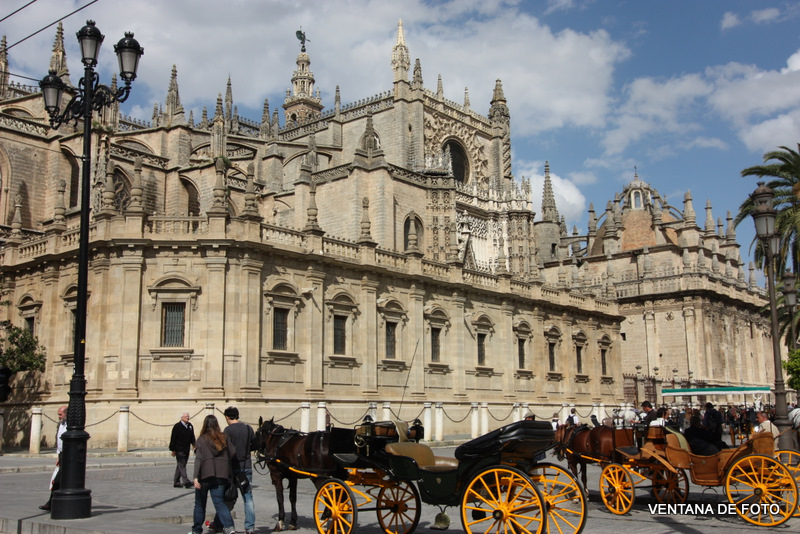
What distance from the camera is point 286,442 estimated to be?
1032 cm

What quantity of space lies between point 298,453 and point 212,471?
1.49 metres

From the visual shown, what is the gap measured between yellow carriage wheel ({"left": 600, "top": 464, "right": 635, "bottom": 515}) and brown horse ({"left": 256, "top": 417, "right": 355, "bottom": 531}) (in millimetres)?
4071

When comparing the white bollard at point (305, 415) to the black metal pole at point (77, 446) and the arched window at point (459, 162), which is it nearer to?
the black metal pole at point (77, 446)

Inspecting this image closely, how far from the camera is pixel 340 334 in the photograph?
27.2 meters

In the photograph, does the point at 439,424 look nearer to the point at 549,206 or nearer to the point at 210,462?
the point at 210,462

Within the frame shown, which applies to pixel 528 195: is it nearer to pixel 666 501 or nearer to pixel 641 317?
pixel 641 317

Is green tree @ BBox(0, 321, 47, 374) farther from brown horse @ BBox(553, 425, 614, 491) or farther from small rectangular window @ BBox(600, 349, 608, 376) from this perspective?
small rectangular window @ BBox(600, 349, 608, 376)

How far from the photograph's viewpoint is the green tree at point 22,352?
2477 cm

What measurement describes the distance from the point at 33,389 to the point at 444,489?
21.6m

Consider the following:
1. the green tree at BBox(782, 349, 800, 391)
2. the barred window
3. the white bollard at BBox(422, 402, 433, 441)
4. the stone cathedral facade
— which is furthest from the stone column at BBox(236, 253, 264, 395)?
the green tree at BBox(782, 349, 800, 391)

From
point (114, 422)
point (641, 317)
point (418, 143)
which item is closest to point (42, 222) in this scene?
point (114, 422)

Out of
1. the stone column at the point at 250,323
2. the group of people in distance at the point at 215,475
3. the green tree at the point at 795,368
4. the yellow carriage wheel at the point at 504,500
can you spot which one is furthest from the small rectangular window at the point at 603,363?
the yellow carriage wheel at the point at 504,500

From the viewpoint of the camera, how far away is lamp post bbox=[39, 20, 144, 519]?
1012 cm

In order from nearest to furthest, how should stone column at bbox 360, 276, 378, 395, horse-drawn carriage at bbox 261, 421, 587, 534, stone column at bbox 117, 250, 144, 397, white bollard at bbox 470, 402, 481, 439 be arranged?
horse-drawn carriage at bbox 261, 421, 587, 534, stone column at bbox 117, 250, 144, 397, white bollard at bbox 470, 402, 481, 439, stone column at bbox 360, 276, 378, 395
